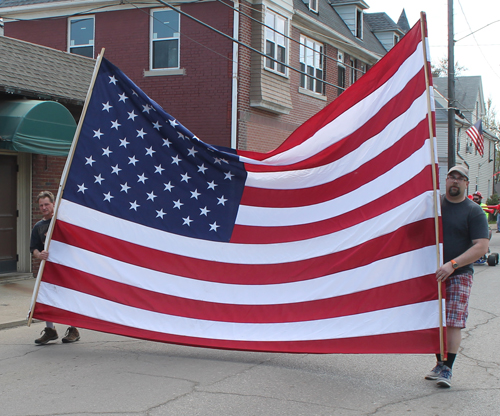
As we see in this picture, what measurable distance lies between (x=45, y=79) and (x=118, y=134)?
20.8ft

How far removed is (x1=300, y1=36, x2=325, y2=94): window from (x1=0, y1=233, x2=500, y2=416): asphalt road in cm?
1595

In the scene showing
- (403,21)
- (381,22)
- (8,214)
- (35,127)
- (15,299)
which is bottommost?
(15,299)

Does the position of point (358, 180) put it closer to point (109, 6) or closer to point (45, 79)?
point (45, 79)

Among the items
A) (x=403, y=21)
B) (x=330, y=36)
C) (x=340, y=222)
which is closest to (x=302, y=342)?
(x=340, y=222)

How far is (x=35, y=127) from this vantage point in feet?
33.9

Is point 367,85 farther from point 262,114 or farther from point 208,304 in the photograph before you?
point 262,114

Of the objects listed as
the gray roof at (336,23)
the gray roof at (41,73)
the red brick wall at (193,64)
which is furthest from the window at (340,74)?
the gray roof at (41,73)

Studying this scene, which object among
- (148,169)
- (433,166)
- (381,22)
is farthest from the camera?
(381,22)

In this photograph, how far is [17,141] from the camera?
1006 centimetres

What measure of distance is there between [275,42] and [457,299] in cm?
1507

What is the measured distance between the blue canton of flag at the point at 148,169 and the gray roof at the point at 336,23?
15.4 meters

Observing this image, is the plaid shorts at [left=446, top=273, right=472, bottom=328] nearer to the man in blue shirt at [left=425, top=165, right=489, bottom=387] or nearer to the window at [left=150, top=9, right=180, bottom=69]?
the man in blue shirt at [left=425, top=165, right=489, bottom=387]

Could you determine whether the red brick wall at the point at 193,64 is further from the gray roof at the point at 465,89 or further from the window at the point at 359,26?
the gray roof at the point at 465,89

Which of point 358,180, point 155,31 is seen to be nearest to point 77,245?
point 358,180
